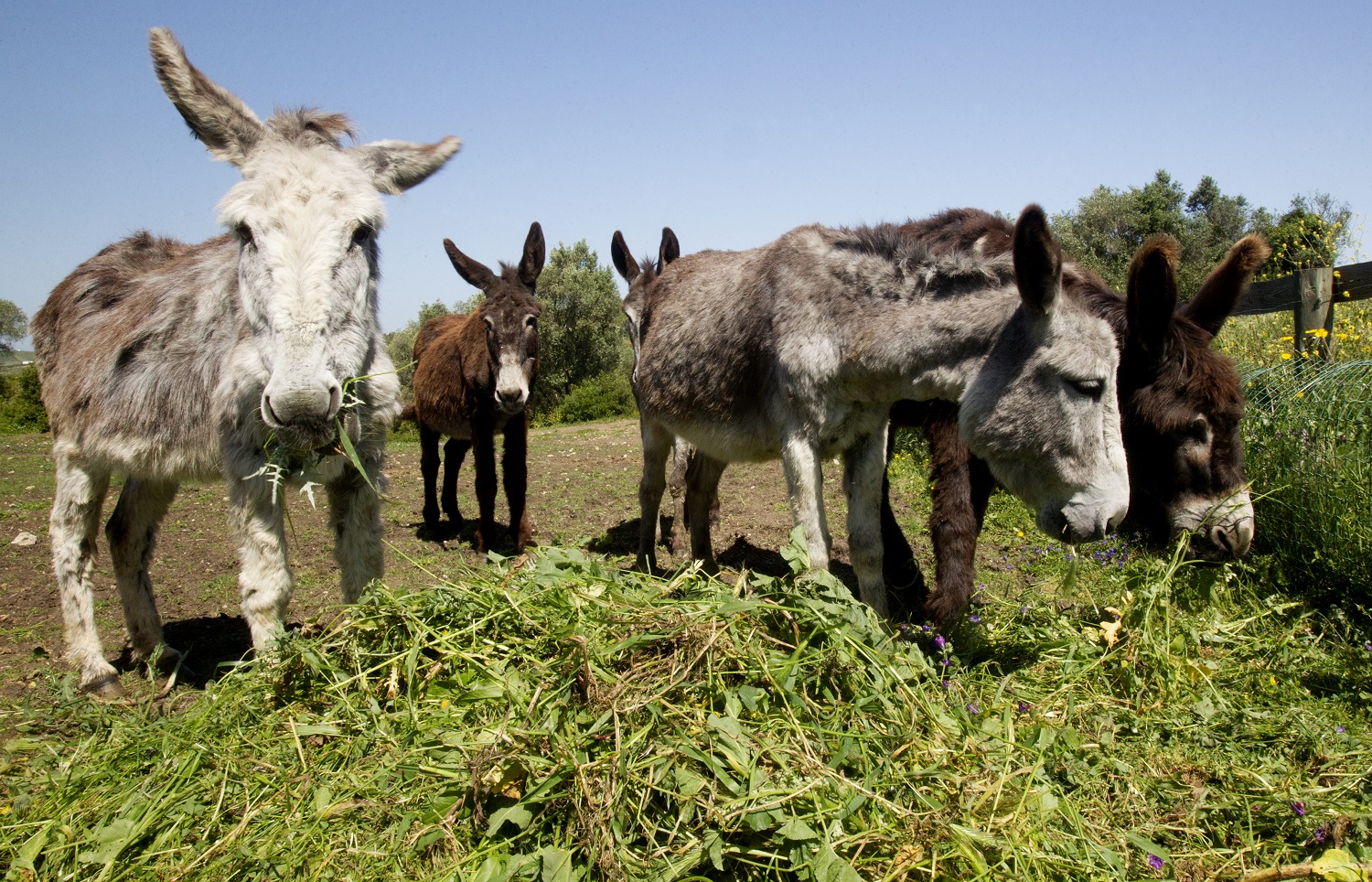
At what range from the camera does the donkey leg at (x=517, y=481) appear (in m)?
6.88

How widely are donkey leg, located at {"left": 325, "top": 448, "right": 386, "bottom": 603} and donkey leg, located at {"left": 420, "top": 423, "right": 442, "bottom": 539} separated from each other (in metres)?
4.30

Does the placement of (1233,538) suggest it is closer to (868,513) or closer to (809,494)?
(868,513)

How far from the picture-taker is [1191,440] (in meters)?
3.92

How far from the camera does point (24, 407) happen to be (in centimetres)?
2155

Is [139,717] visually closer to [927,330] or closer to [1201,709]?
[927,330]

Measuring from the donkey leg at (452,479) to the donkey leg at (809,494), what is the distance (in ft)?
16.3

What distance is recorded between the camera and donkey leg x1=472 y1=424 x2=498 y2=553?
675cm

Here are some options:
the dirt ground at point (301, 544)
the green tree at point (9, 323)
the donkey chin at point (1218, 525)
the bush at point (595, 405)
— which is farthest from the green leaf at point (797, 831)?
the green tree at point (9, 323)

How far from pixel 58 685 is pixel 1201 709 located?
15.8 ft

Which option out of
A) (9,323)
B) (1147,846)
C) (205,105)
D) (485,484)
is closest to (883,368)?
(1147,846)

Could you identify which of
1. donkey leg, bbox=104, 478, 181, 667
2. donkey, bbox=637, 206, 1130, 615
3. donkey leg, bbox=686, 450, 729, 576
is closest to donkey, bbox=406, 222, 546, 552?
donkey leg, bbox=686, 450, 729, 576

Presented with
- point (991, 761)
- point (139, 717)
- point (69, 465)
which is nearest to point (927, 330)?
point (991, 761)

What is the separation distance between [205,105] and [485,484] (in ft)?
13.7

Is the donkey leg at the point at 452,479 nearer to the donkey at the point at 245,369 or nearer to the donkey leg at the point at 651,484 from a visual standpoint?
the donkey leg at the point at 651,484
